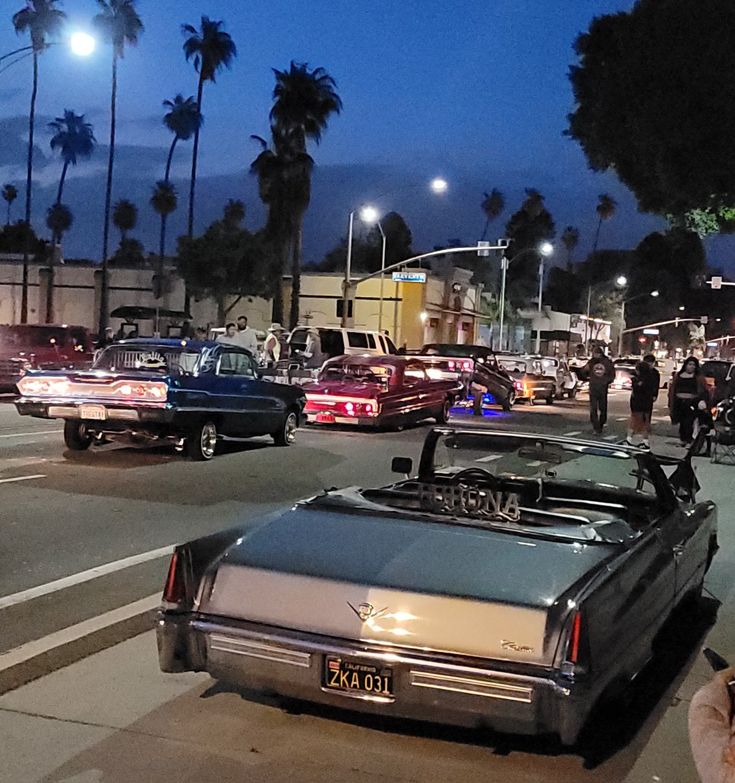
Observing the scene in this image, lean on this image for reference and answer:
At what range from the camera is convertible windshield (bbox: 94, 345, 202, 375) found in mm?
15234

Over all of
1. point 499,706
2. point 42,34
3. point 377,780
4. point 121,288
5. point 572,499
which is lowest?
point 377,780

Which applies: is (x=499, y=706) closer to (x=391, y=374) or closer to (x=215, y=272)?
(x=391, y=374)

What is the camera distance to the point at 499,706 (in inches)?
168

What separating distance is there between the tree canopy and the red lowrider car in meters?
7.88

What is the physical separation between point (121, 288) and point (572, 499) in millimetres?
54975

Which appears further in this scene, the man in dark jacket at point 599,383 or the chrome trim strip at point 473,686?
the man in dark jacket at point 599,383

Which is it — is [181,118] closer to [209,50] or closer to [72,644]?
[209,50]

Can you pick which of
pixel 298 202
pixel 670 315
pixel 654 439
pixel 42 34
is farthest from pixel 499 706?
pixel 670 315

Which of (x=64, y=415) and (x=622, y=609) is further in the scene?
(x=64, y=415)

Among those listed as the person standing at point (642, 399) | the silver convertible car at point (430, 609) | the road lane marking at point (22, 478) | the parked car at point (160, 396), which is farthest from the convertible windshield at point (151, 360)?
the silver convertible car at point (430, 609)

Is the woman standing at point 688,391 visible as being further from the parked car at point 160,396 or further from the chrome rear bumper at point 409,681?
the chrome rear bumper at point 409,681

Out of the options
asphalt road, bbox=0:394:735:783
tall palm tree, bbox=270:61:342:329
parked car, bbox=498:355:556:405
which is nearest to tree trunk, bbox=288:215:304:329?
tall palm tree, bbox=270:61:342:329

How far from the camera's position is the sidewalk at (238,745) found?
14.8 ft

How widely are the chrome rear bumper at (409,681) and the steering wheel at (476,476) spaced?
2.12 m
